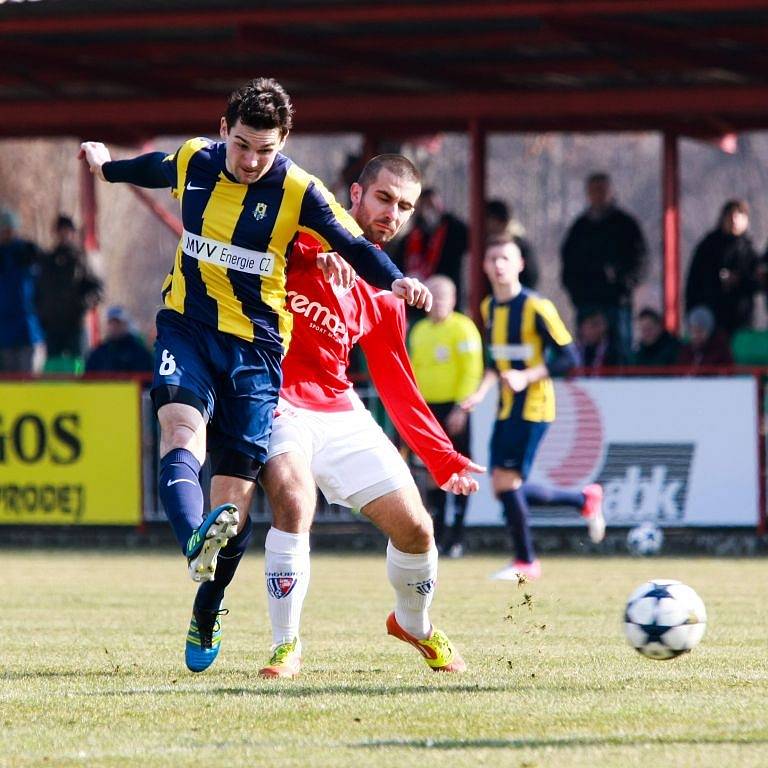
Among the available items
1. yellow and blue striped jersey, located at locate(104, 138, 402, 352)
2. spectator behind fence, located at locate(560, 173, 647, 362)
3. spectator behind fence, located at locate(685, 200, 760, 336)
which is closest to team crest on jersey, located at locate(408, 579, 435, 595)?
yellow and blue striped jersey, located at locate(104, 138, 402, 352)

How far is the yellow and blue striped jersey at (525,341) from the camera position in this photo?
11664 millimetres

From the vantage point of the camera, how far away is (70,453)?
1462cm

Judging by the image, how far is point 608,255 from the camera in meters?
15.4

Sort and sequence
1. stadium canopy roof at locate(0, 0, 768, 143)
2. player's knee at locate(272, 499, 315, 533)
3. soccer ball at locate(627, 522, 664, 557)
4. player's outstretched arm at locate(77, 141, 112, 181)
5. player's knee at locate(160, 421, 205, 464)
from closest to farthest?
player's knee at locate(160, 421, 205, 464)
player's knee at locate(272, 499, 315, 533)
player's outstretched arm at locate(77, 141, 112, 181)
soccer ball at locate(627, 522, 664, 557)
stadium canopy roof at locate(0, 0, 768, 143)

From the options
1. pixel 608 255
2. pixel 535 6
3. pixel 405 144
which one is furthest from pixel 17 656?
pixel 405 144

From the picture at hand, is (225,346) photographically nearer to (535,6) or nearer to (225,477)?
(225,477)

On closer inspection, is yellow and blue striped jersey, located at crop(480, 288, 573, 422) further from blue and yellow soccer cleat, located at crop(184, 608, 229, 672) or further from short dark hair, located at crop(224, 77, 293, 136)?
short dark hair, located at crop(224, 77, 293, 136)

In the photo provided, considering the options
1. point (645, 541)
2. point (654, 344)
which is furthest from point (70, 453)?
point (654, 344)

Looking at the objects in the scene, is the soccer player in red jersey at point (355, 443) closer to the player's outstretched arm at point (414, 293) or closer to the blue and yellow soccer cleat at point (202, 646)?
the blue and yellow soccer cleat at point (202, 646)

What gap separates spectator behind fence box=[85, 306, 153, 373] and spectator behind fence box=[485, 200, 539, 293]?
3.28 m

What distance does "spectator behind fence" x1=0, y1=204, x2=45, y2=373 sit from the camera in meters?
16.9

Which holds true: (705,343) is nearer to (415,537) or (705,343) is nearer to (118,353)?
(118,353)

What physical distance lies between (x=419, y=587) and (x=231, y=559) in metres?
0.74

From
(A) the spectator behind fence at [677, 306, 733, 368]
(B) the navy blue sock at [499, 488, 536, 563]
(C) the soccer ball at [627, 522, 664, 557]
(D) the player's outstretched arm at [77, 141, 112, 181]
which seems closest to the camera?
(D) the player's outstretched arm at [77, 141, 112, 181]
